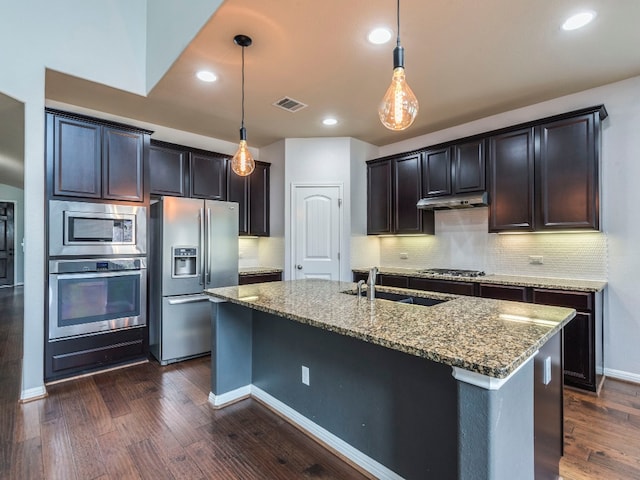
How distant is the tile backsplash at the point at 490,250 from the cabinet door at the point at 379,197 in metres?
0.38

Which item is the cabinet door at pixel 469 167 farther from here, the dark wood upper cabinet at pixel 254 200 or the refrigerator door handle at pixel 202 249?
the refrigerator door handle at pixel 202 249

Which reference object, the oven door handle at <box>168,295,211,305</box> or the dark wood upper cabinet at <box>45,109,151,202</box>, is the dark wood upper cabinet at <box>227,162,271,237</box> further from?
the dark wood upper cabinet at <box>45,109,151,202</box>

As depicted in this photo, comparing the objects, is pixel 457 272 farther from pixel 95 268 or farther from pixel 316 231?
pixel 95 268

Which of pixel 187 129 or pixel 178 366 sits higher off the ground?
pixel 187 129

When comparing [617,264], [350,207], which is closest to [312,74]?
[350,207]

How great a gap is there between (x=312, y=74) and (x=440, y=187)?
81.3 inches

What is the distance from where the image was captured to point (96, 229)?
3232 millimetres

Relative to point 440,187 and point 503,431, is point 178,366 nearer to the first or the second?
point 503,431

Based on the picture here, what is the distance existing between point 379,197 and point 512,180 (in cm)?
170

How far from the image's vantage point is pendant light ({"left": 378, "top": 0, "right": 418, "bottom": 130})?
1611 mm

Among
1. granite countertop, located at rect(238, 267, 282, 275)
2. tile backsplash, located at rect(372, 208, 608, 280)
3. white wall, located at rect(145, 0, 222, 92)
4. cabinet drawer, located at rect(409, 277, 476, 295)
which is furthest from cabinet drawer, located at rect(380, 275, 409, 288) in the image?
white wall, located at rect(145, 0, 222, 92)

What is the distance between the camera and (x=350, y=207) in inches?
182

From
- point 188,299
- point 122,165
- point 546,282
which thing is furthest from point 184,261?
point 546,282

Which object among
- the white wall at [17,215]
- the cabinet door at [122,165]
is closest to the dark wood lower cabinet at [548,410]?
the cabinet door at [122,165]
